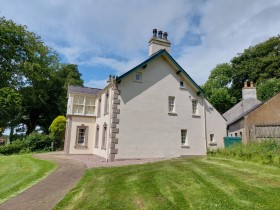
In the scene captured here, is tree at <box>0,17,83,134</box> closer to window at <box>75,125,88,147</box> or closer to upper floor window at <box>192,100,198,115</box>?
window at <box>75,125,88,147</box>

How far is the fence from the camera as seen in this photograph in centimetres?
1401

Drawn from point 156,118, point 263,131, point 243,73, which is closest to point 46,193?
Answer: point 156,118

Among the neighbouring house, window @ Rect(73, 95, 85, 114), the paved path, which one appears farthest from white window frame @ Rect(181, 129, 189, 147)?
the paved path

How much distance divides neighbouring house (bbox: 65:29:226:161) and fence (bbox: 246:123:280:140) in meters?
6.74

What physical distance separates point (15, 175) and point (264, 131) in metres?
15.4

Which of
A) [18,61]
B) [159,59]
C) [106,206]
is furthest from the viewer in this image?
[18,61]

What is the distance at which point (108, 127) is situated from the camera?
60.9 feet

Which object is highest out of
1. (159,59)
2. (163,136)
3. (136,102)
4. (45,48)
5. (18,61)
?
(45,48)

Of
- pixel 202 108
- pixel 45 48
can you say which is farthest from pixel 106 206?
pixel 45 48

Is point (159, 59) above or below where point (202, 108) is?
above

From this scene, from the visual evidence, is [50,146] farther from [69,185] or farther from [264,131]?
[264,131]

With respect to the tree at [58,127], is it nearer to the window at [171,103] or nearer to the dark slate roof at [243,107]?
the window at [171,103]

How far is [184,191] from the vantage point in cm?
740

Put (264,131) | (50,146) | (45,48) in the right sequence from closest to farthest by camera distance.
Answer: (264,131) → (50,146) → (45,48)
